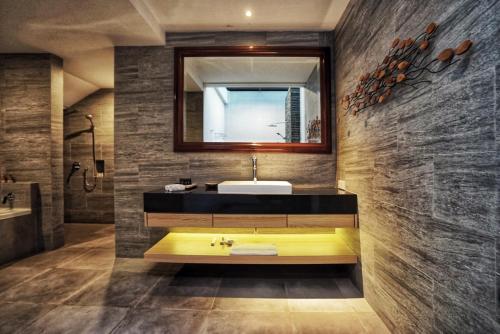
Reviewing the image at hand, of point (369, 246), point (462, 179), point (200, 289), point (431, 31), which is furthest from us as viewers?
point (200, 289)

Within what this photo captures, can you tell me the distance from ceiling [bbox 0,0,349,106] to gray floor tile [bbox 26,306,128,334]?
7.56 feet

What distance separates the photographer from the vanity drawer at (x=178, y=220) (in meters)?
2.16

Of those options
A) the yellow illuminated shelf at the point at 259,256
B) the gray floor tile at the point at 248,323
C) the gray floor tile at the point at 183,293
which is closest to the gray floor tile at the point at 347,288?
the yellow illuminated shelf at the point at 259,256

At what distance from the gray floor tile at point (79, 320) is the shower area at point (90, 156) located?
9.30 ft

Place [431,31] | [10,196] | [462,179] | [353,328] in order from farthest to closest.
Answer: [10,196] < [353,328] < [431,31] < [462,179]

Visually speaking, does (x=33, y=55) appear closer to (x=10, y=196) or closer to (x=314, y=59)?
(x=10, y=196)

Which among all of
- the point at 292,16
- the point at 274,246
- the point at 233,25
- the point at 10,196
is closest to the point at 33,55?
the point at 10,196

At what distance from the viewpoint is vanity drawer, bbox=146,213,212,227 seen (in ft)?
7.07

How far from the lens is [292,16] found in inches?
97.9

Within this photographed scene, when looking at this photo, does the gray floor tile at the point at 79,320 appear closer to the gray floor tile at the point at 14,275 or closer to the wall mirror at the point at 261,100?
the gray floor tile at the point at 14,275

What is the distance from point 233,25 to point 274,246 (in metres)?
2.14

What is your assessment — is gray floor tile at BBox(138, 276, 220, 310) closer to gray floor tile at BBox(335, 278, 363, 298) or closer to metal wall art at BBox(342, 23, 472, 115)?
gray floor tile at BBox(335, 278, 363, 298)

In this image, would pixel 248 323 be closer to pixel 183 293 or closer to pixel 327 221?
pixel 183 293

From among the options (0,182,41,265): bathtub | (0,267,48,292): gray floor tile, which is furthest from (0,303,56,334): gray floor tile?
(0,182,41,265): bathtub
